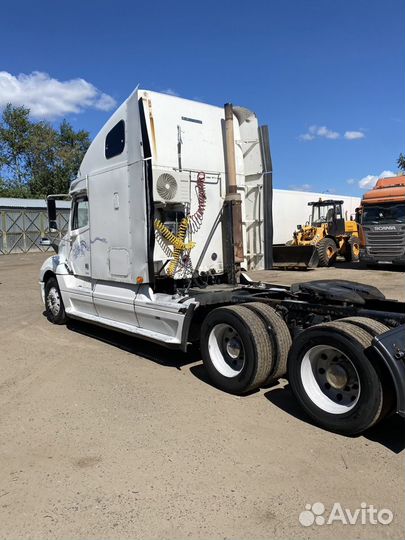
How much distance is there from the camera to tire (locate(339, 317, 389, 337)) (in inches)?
155

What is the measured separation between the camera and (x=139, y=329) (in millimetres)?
6566

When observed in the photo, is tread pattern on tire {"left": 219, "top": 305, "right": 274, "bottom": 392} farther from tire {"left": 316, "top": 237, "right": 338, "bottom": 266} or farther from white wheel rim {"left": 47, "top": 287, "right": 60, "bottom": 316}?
tire {"left": 316, "top": 237, "right": 338, "bottom": 266}

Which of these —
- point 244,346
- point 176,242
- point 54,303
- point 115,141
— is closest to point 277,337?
point 244,346

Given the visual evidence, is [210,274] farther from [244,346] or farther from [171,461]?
[171,461]

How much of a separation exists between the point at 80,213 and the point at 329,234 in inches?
606

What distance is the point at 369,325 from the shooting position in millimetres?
4031

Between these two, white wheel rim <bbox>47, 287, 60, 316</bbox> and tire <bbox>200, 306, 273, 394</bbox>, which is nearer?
tire <bbox>200, 306, 273, 394</bbox>

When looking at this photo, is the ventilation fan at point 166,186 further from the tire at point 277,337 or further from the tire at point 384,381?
the tire at point 384,381

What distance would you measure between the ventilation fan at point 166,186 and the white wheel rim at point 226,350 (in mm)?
2006

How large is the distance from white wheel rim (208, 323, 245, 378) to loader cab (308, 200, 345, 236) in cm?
1703

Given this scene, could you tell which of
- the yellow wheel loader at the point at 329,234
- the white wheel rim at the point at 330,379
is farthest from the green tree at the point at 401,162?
the white wheel rim at the point at 330,379

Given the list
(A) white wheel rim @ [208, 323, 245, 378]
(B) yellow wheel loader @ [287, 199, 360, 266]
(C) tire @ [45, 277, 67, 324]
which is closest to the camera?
(A) white wheel rim @ [208, 323, 245, 378]

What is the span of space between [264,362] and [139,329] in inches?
94.3

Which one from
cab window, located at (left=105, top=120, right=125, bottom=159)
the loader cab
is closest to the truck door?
cab window, located at (left=105, top=120, right=125, bottom=159)
